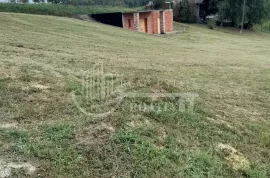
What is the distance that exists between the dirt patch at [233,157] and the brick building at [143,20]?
74.4 feet

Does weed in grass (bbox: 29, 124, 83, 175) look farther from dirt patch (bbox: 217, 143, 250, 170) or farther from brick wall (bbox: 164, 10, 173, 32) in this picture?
brick wall (bbox: 164, 10, 173, 32)

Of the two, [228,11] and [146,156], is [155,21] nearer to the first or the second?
[228,11]

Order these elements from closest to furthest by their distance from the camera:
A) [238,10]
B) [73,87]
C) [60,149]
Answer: [60,149] < [73,87] < [238,10]

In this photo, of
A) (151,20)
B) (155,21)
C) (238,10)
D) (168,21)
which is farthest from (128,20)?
(238,10)

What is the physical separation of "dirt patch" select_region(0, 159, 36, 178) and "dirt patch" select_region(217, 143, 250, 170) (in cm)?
241

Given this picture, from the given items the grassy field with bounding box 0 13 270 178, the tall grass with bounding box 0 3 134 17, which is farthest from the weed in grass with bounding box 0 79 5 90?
the tall grass with bounding box 0 3 134 17

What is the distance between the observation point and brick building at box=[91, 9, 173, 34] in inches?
1032

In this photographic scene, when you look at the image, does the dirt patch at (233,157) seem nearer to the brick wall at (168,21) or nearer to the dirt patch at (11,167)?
the dirt patch at (11,167)

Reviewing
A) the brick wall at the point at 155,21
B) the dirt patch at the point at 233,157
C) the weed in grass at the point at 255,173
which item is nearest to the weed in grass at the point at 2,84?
the dirt patch at the point at 233,157

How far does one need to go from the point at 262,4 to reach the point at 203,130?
35.4 meters

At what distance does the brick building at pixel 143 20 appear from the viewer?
86.0 feet

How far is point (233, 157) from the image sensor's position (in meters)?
4.15

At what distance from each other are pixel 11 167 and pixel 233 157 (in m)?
2.73

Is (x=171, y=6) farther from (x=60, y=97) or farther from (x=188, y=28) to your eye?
(x=60, y=97)
